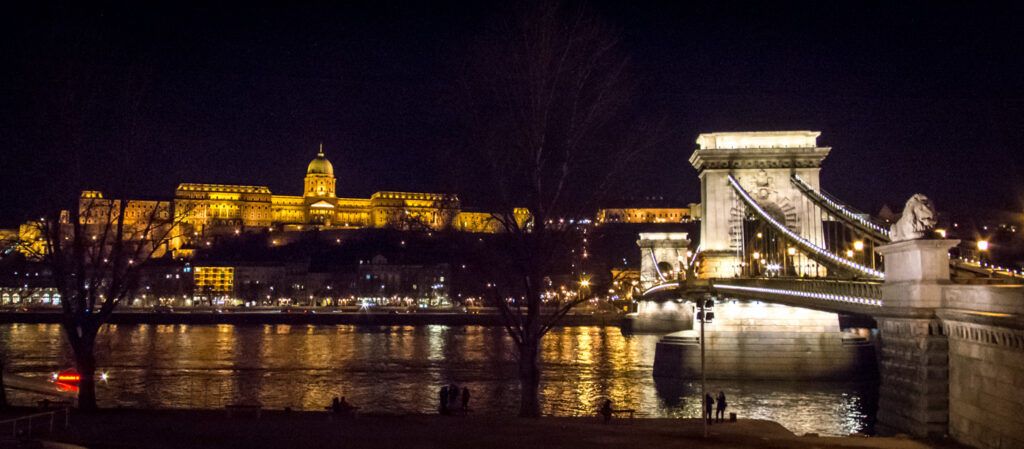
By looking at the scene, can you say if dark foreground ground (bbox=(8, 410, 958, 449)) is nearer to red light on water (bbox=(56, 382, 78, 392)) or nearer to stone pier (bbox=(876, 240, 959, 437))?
stone pier (bbox=(876, 240, 959, 437))

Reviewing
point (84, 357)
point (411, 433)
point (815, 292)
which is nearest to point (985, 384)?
point (815, 292)

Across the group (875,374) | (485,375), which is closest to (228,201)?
(485,375)

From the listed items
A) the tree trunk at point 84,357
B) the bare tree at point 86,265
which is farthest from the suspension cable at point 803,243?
the tree trunk at point 84,357

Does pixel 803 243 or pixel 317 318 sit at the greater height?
pixel 803 243

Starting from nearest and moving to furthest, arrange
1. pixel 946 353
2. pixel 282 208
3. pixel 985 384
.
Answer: pixel 985 384
pixel 946 353
pixel 282 208

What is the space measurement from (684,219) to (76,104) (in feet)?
581

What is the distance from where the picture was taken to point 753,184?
3628 centimetres

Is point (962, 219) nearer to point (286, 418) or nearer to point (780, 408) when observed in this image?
point (780, 408)

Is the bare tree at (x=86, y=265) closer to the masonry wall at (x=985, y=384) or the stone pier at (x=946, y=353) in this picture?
the stone pier at (x=946, y=353)

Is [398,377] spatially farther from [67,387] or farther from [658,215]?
[658,215]

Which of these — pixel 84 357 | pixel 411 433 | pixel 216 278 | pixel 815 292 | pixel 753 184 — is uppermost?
pixel 753 184

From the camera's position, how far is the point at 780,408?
2822cm

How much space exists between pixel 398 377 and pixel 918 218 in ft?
93.4

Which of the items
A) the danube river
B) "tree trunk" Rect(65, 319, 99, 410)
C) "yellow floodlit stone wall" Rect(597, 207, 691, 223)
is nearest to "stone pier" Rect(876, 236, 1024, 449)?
the danube river
